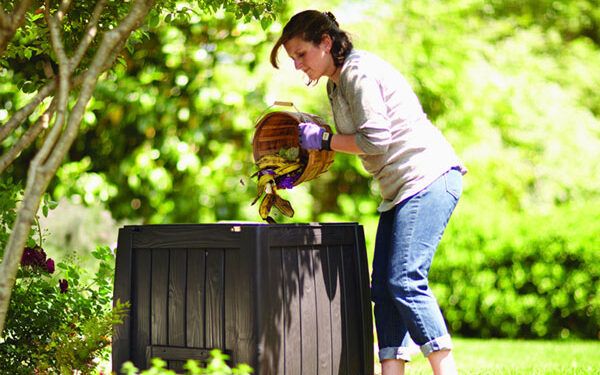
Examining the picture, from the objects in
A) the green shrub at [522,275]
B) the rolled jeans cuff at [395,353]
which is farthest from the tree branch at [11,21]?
the green shrub at [522,275]

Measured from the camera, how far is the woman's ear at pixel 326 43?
272 cm

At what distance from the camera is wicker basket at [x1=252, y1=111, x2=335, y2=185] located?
279cm

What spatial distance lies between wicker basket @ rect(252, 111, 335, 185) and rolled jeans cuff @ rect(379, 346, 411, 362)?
0.63 m

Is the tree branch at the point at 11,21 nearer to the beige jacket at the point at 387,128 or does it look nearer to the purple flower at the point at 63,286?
the beige jacket at the point at 387,128

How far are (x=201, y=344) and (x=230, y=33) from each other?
3606 mm

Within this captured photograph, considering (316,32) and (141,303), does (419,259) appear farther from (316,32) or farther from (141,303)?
(141,303)

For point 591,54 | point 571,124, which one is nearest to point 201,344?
point 571,124

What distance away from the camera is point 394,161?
107 inches

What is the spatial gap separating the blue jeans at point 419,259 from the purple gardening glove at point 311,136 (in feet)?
1.09

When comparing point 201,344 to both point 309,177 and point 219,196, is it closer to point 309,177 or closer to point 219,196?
point 309,177

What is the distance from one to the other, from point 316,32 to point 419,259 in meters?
0.79

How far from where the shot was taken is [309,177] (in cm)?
283

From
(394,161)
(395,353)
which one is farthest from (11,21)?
(395,353)

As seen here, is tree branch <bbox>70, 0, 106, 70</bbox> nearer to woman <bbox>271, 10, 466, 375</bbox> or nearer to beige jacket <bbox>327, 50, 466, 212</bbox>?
woman <bbox>271, 10, 466, 375</bbox>
